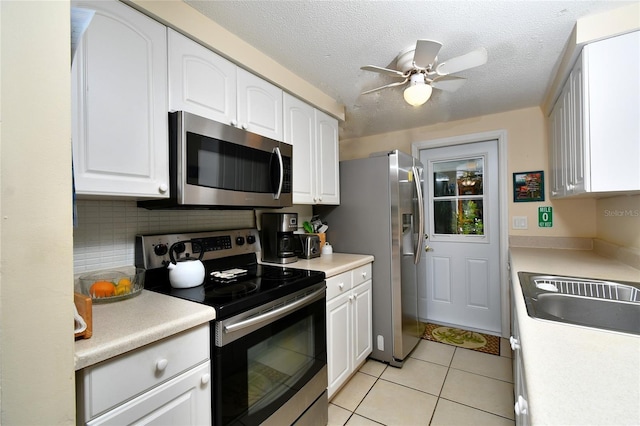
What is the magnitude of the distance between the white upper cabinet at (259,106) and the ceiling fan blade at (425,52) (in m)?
0.86

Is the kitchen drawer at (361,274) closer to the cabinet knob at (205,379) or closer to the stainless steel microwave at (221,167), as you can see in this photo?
the stainless steel microwave at (221,167)

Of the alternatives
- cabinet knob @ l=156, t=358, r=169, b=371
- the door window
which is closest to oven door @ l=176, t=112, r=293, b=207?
cabinet knob @ l=156, t=358, r=169, b=371

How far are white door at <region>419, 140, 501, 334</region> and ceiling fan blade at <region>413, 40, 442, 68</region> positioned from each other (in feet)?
5.34

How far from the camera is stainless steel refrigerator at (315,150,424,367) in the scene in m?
2.17

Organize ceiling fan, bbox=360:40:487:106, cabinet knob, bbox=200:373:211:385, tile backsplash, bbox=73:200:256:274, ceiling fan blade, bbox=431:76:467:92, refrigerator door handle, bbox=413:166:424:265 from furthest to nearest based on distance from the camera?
refrigerator door handle, bbox=413:166:424:265
ceiling fan blade, bbox=431:76:467:92
ceiling fan, bbox=360:40:487:106
tile backsplash, bbox=73:200:256:274
cabinet knob, bbox=200:373:211:385

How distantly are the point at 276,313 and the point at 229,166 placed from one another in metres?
0.77

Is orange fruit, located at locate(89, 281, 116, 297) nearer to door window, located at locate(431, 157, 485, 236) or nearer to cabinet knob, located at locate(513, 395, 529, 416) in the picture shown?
cabinet knob, located at locate(513, 395, 529, 416)

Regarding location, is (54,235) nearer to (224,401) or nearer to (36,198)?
(36,198)

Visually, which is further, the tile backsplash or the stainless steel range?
the tile backsplash

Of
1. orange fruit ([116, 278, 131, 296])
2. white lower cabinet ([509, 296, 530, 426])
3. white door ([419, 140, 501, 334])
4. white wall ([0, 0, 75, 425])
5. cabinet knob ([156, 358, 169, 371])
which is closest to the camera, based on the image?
white wall ([0, 0, 75, 425])

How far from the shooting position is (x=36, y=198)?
497 millimetres

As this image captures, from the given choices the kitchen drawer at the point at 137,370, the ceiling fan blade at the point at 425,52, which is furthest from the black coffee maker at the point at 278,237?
the ceiling fan blade at the point at 425,52

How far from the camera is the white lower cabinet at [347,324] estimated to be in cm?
173

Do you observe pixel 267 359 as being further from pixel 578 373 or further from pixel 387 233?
pixel 387 233
